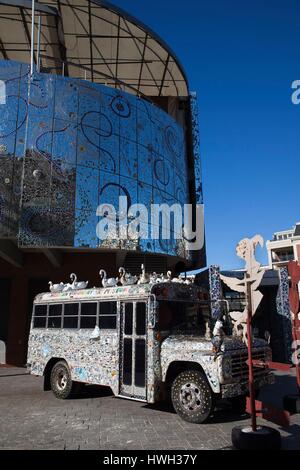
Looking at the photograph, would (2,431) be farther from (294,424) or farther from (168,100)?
(168,100)

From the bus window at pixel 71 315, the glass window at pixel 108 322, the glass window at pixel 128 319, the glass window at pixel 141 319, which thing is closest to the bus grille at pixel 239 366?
the glass window at pixel 141 319

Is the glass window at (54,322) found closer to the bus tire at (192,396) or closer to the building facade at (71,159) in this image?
the bus tire at (192,396)

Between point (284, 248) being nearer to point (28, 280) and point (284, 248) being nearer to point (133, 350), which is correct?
point (28, 280)

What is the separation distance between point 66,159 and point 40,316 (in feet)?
27.5

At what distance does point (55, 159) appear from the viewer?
57.4ft

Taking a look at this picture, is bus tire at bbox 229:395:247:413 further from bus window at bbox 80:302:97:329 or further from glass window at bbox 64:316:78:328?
glass window at bbox 64:316:78:328

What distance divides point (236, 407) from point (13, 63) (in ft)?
57.8

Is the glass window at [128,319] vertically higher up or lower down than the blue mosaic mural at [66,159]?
lower down

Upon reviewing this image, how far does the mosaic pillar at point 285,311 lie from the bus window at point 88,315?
35.2 feet

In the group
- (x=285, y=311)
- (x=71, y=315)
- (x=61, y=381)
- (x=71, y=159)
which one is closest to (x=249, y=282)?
(x=71, y=315)

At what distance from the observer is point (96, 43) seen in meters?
25.1

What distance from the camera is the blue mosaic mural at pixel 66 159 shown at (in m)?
16.8
